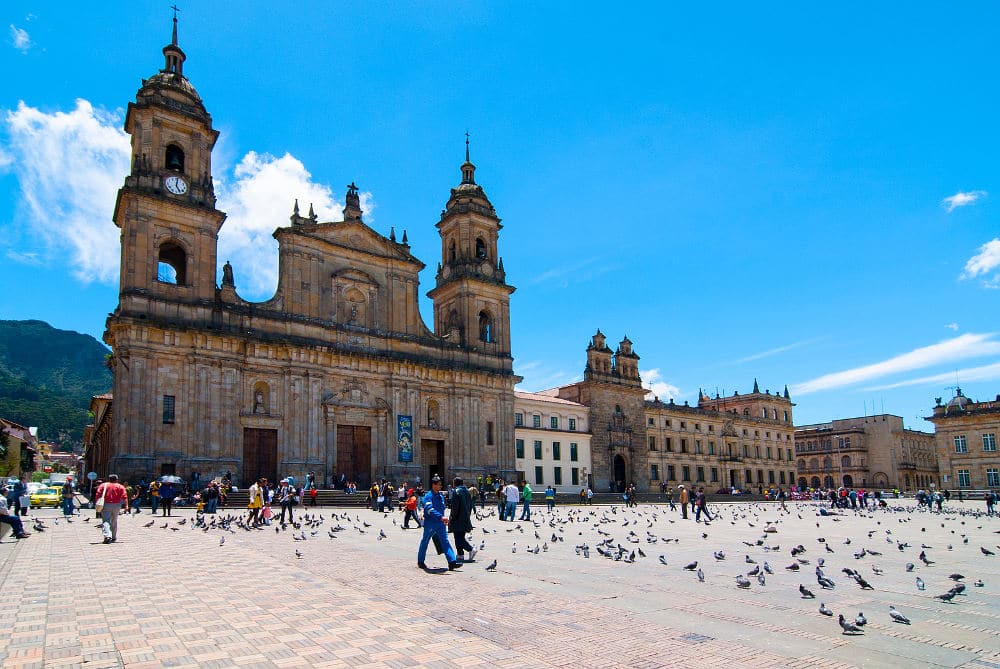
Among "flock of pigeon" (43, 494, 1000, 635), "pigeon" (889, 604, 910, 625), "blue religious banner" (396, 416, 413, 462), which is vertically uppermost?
"blue religious banner" (396, 416, 413, 462)

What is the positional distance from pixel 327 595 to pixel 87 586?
3627mm

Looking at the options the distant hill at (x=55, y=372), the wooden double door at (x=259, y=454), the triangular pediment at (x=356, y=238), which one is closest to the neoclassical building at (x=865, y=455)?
the triangular pediment at (x=356, y=238)

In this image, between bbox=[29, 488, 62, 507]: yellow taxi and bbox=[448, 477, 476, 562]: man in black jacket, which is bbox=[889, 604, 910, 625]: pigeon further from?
bbox=[29, 488, 62, 507]: yellow taxi

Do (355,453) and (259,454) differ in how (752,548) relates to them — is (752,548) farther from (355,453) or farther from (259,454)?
(355,453)

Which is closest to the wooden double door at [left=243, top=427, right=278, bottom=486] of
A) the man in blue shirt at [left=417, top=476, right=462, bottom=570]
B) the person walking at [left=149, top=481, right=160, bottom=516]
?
the person walking at [left=149, top=481, right=160, bottom=516]

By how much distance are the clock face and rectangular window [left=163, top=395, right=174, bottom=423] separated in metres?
10.7

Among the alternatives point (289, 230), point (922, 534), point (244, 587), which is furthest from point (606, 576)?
point (289, 230)

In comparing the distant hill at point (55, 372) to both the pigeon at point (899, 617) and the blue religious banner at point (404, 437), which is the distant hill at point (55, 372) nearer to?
the blue religious banner at point (404, 437)

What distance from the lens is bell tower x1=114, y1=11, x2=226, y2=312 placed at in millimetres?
35781

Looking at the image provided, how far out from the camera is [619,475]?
6431 cm

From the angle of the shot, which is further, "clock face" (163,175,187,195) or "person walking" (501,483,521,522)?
"clock face" (163,175,187,195)

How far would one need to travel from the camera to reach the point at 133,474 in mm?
32906

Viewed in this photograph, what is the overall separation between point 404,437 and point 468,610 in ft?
116

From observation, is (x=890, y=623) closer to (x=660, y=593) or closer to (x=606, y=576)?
(x=660, y=593)
